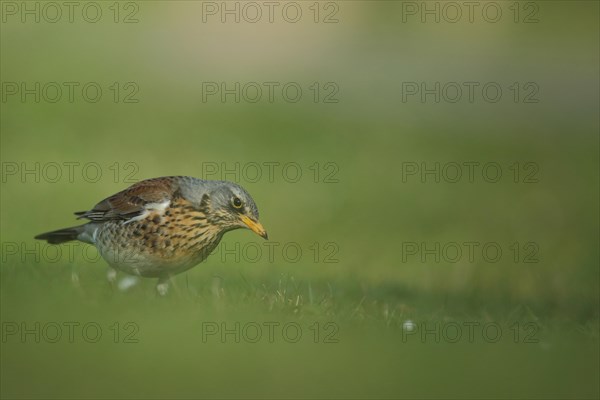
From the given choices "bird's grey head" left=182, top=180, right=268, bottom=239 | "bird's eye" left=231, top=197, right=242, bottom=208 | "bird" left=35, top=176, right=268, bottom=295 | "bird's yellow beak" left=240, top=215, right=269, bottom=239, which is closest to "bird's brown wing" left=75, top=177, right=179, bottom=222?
"bird" left=35, top=176, right=268, bottom=295

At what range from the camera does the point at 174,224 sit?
32.6 ft

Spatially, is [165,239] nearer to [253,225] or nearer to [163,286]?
[163,286]

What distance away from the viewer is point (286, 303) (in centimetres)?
947

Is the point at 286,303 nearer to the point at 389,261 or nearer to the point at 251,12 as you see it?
the point at 389,261

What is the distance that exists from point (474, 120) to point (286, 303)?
13835 mm

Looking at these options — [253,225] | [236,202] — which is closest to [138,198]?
[236,202]

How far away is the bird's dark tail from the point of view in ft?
36.0

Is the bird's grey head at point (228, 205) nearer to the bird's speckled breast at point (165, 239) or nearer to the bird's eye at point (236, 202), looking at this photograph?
the bird's eye at point (236, 202)

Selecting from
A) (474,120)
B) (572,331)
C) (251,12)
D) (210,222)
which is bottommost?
(572,331)

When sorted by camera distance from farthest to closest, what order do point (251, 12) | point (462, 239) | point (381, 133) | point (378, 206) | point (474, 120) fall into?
point (251, 12) → point (474, 120) → point (381, 133) → point (378, 206) → point (462, 239)

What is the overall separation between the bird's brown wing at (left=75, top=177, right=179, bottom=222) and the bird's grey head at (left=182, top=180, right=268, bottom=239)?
1.06 ft

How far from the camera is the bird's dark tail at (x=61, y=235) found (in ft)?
36.0

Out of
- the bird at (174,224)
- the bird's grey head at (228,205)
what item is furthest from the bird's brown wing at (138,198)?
the bird's grey head at (228,205)

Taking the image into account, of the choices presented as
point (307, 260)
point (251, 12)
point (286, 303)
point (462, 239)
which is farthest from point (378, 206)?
point (251, 12)
